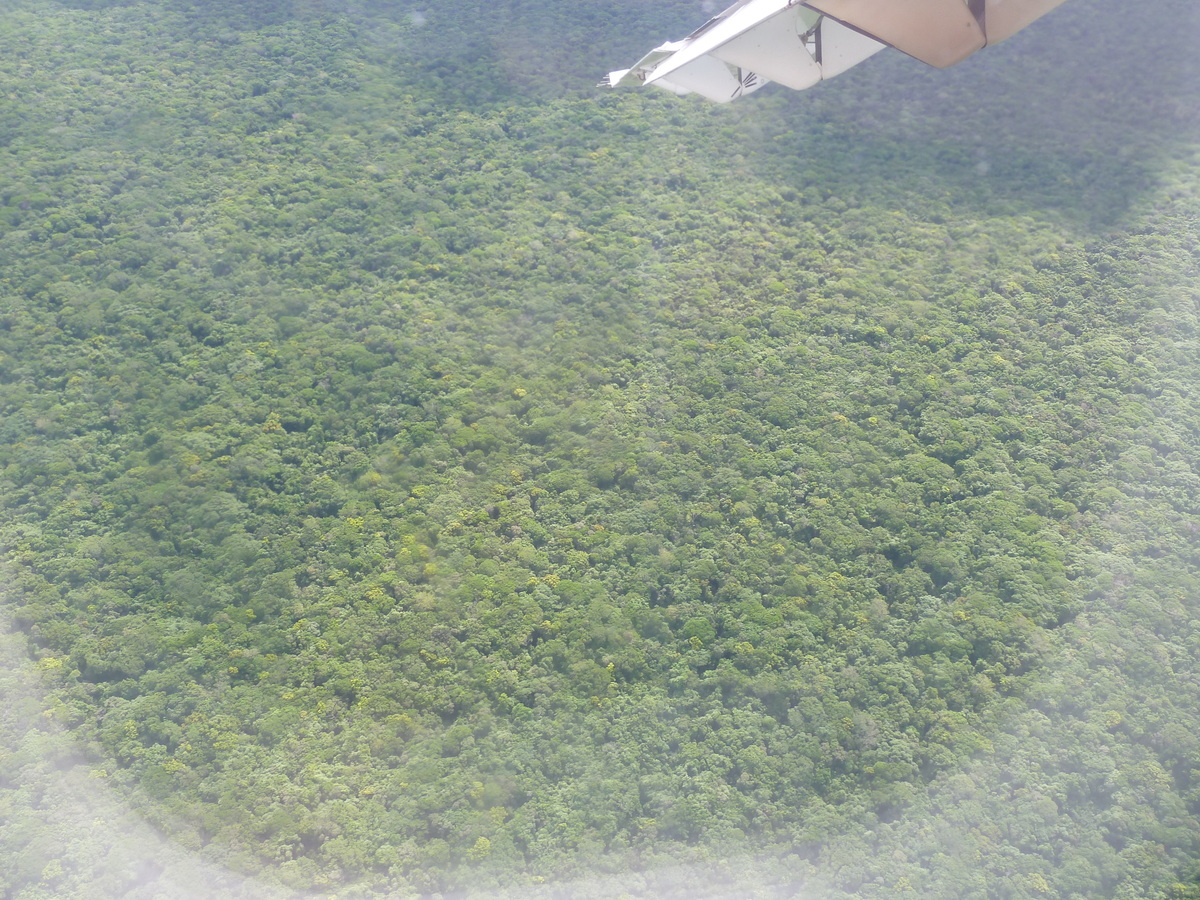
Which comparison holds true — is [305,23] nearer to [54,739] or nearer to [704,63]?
[54,739]

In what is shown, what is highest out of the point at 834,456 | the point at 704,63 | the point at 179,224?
the point at 179,224

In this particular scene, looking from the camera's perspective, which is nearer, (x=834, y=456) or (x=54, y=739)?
(x=54, y=739)

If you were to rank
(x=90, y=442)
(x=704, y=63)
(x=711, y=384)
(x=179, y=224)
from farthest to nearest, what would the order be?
1. (x=179, y=224)
2. (x=711, y=384)
3. (x=90, y=442)
4. (x=704, y=63)

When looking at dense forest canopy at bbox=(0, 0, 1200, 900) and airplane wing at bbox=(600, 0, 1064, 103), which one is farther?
dense forest canopy at bbox=(0, 0, 1200, 900)

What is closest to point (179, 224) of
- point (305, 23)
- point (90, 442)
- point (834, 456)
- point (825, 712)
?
point (90, 442)

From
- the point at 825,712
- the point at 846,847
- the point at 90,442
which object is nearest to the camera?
the point at 846,847

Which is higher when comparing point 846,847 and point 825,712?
point 825,712
